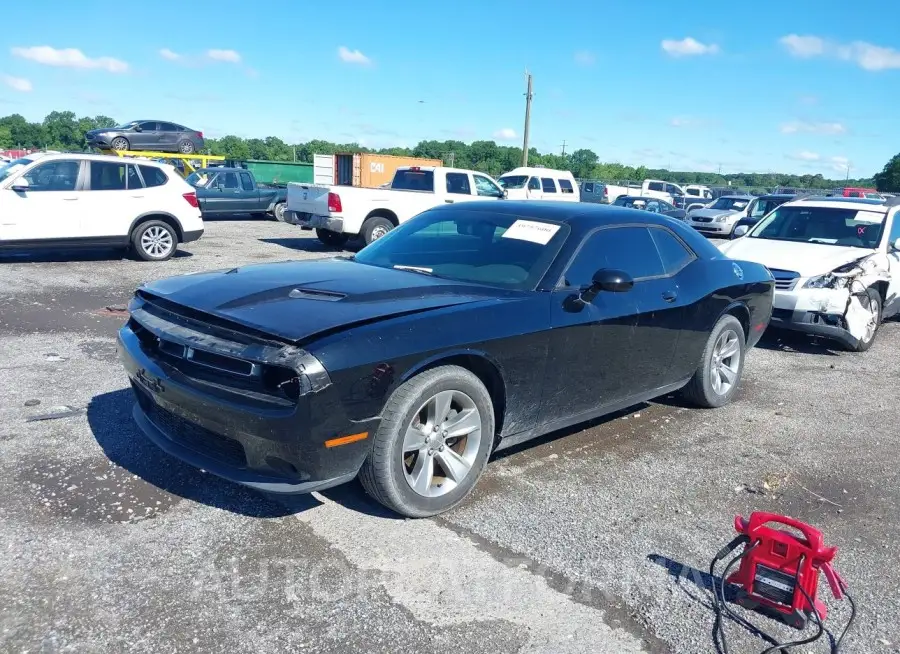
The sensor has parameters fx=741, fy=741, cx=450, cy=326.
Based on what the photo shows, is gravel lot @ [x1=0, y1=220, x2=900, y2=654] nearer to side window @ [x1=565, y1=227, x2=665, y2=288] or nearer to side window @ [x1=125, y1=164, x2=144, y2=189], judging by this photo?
side window @ [x1=565, y1=227, x2=665, y2=288]

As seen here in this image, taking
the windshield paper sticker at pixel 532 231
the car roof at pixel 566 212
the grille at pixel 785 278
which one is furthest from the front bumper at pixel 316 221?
the windshield paper sticker at pixel 532 231

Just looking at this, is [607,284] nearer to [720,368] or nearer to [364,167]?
[720,368]

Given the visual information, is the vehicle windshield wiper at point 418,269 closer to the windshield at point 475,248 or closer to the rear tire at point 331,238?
the windshield at point 475,248

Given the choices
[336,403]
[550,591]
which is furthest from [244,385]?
[550,591]

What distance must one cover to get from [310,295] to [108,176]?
9.32m

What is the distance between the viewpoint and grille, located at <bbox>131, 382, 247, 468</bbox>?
342 cm

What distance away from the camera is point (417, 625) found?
2885 millimetres

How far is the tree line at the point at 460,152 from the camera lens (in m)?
74.1

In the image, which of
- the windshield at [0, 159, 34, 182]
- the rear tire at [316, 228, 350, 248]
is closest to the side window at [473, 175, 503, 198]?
the rear tire at [316, 228, 350, 248]

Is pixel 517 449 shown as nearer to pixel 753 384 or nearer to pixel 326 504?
pixel 326 504

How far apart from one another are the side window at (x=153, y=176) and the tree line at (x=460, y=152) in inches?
2313

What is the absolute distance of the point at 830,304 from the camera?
765cm

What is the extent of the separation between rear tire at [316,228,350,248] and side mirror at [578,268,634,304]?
1090 centimetres

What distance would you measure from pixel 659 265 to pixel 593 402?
1251mm
